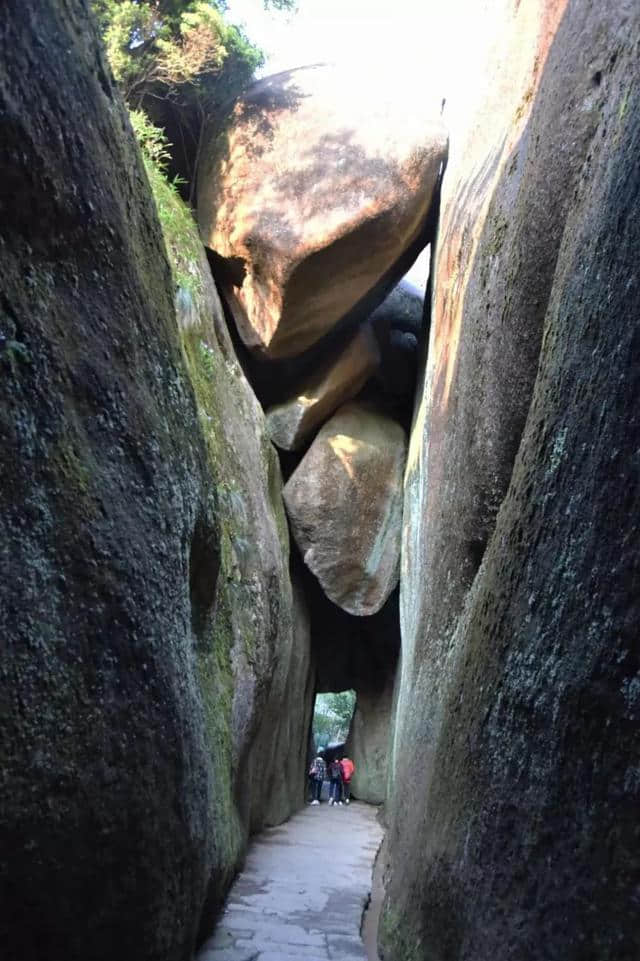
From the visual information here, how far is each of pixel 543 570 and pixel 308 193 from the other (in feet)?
26.1

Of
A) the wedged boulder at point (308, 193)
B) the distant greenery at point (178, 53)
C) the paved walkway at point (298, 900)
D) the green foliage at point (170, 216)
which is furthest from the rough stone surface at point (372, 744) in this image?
the distant greenery at point (178, 53)

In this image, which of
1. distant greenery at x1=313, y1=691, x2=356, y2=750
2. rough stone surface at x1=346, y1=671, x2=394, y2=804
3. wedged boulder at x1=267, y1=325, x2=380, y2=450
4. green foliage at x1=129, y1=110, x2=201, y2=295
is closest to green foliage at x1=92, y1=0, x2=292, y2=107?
green foliage at x1=129, y1=110, x2=201, y2=295

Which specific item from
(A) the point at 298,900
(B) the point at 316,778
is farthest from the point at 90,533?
(B) the point at 316,778

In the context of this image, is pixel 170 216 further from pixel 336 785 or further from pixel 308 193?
pixel 336 785

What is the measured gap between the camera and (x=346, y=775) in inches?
547

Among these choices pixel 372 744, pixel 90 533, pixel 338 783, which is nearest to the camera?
pixel 90 533

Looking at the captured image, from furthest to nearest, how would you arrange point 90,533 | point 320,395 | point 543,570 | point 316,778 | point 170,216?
point 316,778, point 320,395, point 170,216, point 90,533, point 543,570

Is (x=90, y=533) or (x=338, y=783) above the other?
(x=90, y=533)

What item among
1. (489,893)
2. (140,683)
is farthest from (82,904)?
(489,893)

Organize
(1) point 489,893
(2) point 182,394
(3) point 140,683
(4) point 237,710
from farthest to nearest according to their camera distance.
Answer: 1. (4) point 237,710
2. (2) point 182,394
3. (3) point 140,683
4. (1) point 489,893

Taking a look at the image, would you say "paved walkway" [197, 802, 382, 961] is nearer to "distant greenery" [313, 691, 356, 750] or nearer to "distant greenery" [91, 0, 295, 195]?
"distant greenery" [91, 0, 295, 195]

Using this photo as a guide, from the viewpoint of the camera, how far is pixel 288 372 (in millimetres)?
11219

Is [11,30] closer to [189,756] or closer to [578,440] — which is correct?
[578,440]

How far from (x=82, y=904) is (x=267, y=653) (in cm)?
447
